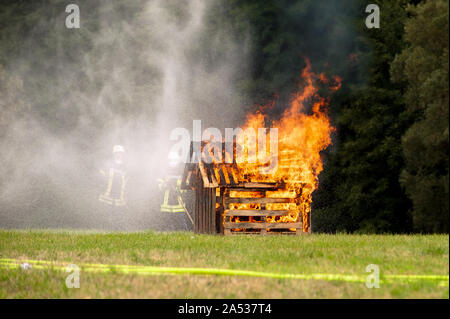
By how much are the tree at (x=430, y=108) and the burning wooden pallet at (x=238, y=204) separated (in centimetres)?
421

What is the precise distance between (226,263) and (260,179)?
8.78 meters

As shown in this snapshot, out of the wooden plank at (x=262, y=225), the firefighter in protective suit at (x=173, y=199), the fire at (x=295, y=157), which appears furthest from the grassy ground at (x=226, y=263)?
the firefighter in protective suit at (x=173, y=199)

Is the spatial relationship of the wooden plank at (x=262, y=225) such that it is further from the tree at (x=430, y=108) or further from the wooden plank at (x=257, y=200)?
the tree at (x=430, y=108)

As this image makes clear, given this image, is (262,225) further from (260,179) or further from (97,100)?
(97,100)

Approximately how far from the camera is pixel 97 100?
38.7 m

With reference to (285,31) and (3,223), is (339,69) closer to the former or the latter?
(285,31)

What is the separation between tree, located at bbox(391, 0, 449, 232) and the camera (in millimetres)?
12422

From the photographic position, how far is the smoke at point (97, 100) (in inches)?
1411

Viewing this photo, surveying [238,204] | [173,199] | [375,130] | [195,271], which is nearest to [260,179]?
[238,204]

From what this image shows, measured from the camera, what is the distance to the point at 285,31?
29.6 meters

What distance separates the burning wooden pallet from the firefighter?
15743mm

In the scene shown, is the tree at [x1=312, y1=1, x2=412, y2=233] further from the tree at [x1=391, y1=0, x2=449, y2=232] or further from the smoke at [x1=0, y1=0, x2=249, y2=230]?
the smoke at [x1=0, y1=0, x2=249, y2=230]
